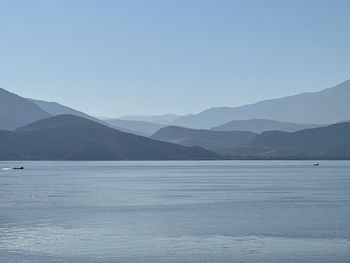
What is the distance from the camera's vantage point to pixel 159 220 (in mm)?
72562

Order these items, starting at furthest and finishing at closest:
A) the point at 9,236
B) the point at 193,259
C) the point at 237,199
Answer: the point at 237,199
the point at 9,236
the point at 193,259

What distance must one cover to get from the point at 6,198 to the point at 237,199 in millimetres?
34163

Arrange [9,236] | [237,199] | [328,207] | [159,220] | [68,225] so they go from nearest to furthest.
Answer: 1. [9,236]
2. [68,225]
3. [159,220]
4. [328,207]
5. [237,199]

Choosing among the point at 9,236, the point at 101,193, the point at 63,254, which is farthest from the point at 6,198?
the point at 63,254

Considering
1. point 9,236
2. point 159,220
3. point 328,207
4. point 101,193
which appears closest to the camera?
point 9,236

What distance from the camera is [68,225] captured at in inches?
2682

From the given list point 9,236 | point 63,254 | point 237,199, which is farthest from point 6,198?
point 63,254

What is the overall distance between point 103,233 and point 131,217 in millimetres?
14494

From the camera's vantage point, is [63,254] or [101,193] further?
[101,193]

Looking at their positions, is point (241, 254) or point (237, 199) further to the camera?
point (237, 199)

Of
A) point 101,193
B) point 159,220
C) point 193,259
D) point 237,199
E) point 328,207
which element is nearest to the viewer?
point 193,259

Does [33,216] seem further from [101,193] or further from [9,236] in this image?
[101,193]

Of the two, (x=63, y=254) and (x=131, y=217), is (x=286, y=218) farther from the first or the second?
(x=63, y=254)

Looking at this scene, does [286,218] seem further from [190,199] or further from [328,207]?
[190,199]
